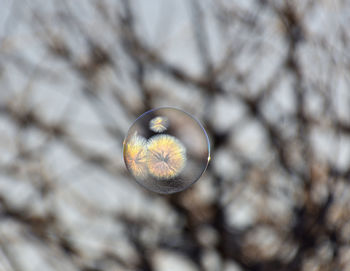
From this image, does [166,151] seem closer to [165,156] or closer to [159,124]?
[165,156]

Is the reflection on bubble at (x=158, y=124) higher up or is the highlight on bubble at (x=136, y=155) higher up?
the reflection on bubble at (x=158, y=124)

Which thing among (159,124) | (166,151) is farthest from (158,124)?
(166,151)

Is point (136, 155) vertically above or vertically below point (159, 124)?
below

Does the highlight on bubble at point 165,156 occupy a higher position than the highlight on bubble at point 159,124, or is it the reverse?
the highlight on bubble at point 159,124

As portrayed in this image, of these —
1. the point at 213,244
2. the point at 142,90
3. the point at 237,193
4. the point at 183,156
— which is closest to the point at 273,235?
the point at 237,193
